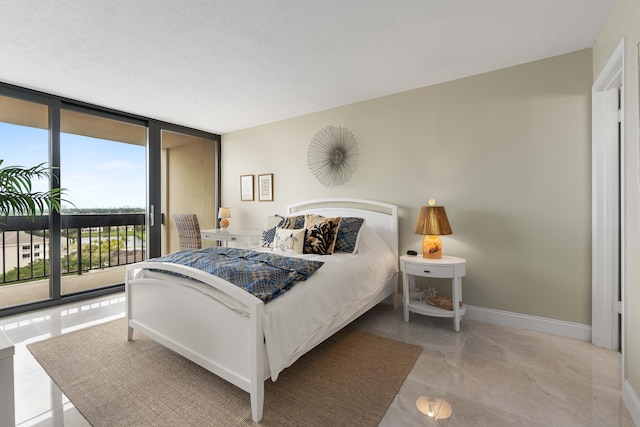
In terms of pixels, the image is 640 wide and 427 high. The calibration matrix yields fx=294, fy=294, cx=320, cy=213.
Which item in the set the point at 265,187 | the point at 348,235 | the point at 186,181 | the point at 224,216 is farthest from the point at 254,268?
the point at 186,181

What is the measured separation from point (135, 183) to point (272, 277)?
11.2 ft

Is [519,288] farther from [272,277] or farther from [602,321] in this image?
[272,277]

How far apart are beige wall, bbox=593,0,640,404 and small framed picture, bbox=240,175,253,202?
4188 mm

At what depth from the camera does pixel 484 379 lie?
1938 millimetres

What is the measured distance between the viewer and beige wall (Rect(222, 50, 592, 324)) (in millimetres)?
2512

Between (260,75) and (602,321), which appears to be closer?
(602,321)

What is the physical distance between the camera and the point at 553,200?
2.59 m

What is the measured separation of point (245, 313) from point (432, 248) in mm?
1949

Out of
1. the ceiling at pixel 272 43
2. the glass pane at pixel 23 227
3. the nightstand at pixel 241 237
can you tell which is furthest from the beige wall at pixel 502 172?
the glass pane at pixel 23 227

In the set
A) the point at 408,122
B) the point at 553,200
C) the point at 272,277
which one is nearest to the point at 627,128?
the point at 553,200

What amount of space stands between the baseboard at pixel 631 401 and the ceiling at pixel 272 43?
2.35 metres

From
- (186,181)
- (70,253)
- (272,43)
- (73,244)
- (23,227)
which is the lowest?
(70,253)

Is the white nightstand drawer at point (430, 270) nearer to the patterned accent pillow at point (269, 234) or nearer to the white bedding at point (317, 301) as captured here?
the white bedding at point (317, 301)

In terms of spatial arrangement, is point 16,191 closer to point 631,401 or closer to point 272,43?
point 272,43
